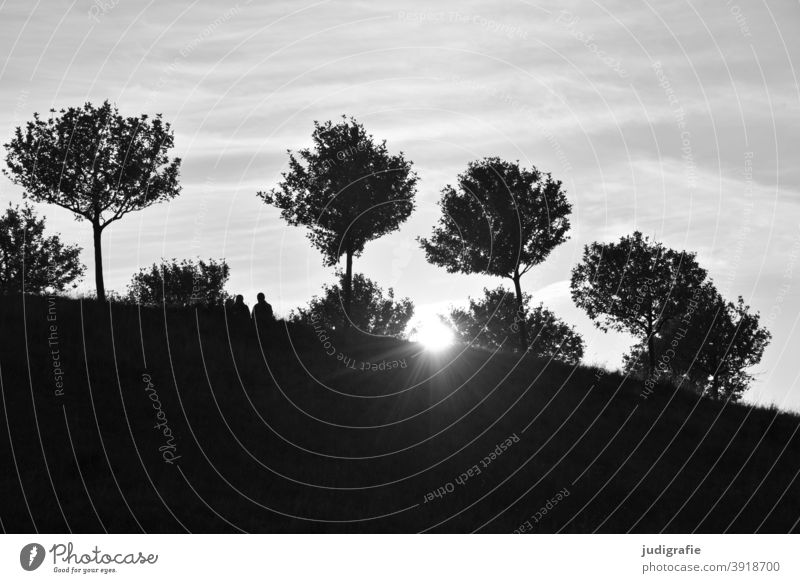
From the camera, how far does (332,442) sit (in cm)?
2172

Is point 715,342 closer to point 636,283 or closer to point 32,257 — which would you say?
point 636,283

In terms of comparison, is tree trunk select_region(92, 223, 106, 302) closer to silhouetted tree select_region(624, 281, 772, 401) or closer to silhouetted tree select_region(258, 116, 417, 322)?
silhouetted tree select_region(258, 116, 417, 322)

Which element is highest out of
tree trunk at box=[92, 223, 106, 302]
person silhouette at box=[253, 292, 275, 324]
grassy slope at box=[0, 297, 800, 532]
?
tree trunk at box=[92, 223, 106, 302]

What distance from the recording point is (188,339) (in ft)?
91.6

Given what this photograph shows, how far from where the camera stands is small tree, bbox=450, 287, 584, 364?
70.4m

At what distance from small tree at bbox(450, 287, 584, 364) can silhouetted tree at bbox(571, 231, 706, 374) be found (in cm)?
723

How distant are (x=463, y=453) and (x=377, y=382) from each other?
613cm

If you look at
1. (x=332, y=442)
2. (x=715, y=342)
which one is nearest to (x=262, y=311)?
(x=332, y=442)

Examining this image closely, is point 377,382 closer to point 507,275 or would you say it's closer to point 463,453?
point 463,453

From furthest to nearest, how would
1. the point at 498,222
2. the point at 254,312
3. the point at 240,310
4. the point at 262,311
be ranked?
the point at 498,222 < the point at 240,310 < the point at 262,311 < the point at 254,312

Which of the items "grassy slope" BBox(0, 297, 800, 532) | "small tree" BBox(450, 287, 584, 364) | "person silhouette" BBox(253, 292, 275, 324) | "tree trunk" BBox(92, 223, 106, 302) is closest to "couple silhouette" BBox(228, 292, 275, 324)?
"person silhouette" BBox(253, 292, 275, 324)

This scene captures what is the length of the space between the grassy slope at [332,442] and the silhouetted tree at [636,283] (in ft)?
87.6

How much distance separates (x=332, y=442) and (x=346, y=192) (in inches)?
1006

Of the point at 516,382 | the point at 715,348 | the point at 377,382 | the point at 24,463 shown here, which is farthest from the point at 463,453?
the point at 715,348
